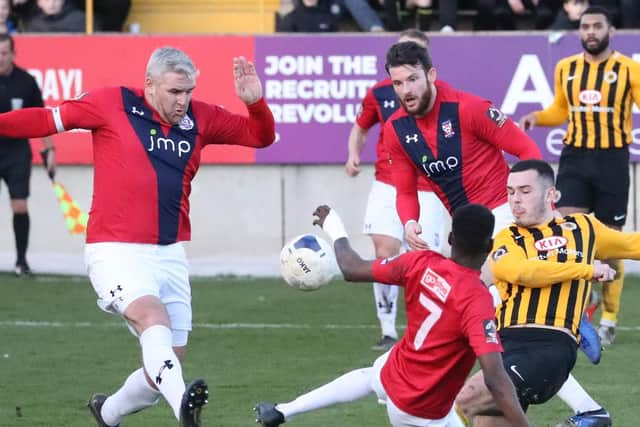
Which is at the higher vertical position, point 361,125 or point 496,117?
point 496,117

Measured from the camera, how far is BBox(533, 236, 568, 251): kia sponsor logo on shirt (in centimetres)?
743

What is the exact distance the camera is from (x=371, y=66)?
15117mm

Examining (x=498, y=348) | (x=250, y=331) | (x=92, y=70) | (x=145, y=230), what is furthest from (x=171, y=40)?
(x=498, y=348)

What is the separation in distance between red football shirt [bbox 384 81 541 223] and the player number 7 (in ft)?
8.21

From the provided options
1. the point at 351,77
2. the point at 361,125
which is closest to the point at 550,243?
the point at 361,125

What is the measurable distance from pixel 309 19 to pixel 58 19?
270 cm

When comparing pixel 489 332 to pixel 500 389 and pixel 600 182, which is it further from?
pixel 600 182

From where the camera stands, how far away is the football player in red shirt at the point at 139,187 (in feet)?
24.7

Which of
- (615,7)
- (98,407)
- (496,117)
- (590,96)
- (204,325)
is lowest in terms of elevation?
(204,325)

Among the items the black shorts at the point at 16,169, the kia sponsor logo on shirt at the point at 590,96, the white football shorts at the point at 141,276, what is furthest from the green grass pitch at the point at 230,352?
→ the kia sponsor logo on shirt at the point at 590,96

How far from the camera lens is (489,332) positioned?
6.32m

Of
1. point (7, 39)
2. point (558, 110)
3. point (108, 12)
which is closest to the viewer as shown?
point (558, 110)

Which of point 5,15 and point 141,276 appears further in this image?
point 5,15

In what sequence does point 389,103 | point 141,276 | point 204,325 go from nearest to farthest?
point 141,276 < point 389,103 < point 204,325
